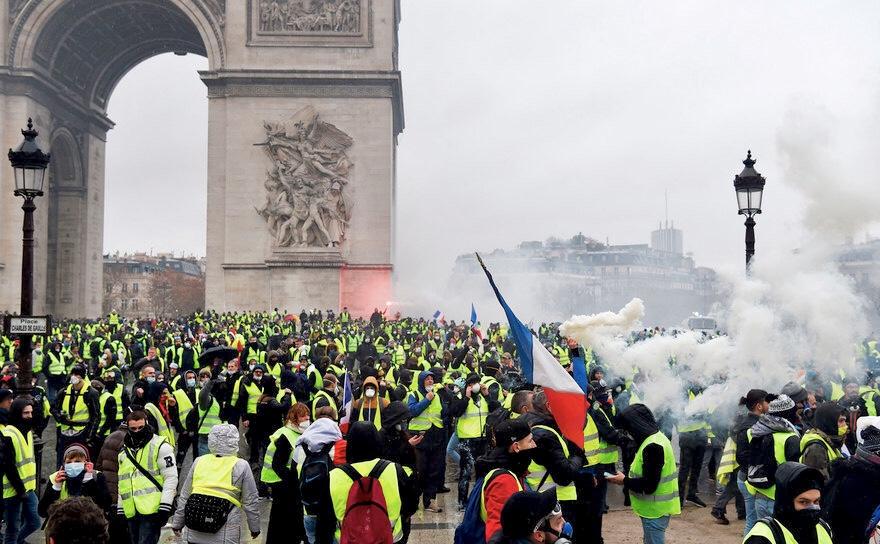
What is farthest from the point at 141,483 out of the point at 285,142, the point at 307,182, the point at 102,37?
the point at 102,37

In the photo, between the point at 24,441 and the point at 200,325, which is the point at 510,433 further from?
the point at 200,325

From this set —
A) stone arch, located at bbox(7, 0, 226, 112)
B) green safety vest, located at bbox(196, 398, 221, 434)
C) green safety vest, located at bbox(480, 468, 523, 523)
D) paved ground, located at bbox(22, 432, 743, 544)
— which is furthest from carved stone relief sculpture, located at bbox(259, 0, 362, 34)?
green safety vest, located at bbox(480, 468, 523, 523)

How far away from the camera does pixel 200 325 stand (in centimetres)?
2627

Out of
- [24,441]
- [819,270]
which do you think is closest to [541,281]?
[819,270]

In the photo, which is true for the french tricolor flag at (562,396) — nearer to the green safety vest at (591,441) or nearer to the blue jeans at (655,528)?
the blue jeans at (655,528)

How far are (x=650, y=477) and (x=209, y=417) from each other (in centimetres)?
598

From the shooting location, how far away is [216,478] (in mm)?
5391

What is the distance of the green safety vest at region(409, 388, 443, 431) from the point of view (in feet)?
32.0

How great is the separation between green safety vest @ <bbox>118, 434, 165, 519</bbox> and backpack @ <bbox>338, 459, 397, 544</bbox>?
6.34 ft

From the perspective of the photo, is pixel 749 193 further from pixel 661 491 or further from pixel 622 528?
pixel 661 491

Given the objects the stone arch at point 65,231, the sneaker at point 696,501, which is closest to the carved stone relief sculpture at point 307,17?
the stone arch at point 65,231

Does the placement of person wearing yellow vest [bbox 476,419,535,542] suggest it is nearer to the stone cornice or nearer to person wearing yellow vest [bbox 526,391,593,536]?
person wearing yellow vest [bbox 526,391,593,536]

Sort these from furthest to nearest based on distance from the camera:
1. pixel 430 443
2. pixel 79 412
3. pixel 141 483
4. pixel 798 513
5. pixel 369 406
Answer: pixel 79 412 → pixel 430 443 → pixel 369 406 → pixel 141 483 → pixel 798 513

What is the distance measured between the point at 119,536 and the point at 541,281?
62.3 meters
